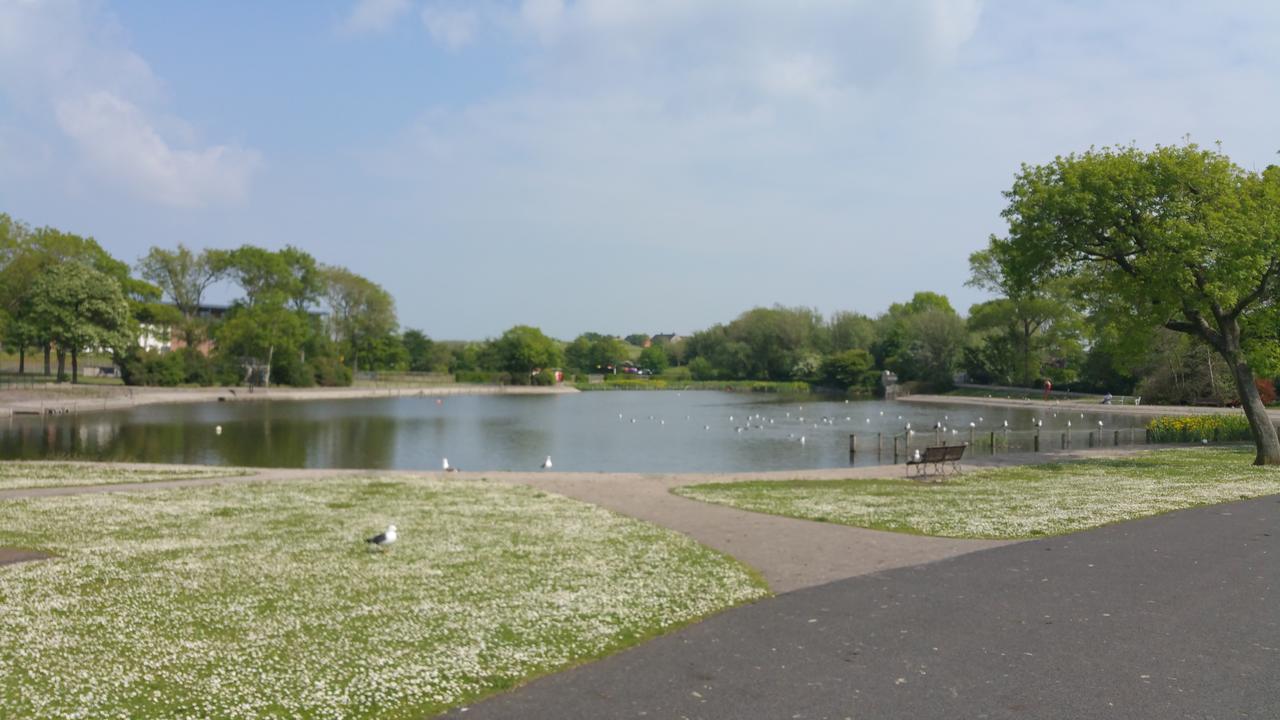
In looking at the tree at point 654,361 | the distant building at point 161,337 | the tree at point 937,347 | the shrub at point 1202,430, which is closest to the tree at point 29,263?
the distant building at point 161,337

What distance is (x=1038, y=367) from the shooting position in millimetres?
97000

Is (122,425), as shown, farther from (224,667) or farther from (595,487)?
(224,667)

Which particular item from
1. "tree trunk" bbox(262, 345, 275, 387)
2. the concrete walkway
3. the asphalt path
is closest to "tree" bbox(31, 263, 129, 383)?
"tree trunk" bbox(262, 345, 275, 387)

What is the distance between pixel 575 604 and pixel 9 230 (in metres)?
96.5

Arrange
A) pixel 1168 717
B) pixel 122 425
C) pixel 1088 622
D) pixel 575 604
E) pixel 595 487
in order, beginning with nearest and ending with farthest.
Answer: pixel 1168 717
pixel 1088 622
pixel 575 604
pixel 595 487
pixel 122 425

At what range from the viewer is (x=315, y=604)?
408 inches

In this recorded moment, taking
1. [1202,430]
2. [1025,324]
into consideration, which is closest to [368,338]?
[1025,324]

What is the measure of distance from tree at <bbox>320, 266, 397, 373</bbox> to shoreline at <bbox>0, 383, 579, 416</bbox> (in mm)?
11299

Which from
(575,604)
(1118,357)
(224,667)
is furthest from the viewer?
(1118,357)

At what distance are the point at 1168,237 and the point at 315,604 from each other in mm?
26271

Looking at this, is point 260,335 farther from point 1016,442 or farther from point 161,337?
point 1016,442

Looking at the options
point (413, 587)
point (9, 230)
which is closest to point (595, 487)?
point (413, 587)

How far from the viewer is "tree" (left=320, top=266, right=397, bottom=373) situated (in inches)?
4781

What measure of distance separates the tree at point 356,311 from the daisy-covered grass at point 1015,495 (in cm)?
10695
